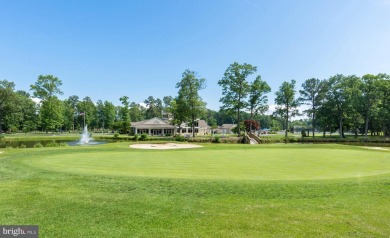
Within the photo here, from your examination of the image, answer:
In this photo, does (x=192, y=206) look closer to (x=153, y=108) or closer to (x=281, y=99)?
(x=281, y=99)

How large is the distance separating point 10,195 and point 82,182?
1821 mm

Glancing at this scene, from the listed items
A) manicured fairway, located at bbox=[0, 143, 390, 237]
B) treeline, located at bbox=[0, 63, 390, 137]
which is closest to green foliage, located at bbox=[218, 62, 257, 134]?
treeline, located at bbox=[0, 63, 390, 137]

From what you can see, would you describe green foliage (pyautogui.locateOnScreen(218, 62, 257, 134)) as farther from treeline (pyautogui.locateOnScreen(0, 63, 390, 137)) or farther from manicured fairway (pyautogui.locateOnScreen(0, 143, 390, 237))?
manicured fairway (pyautogui.locateOnScreen(0, 143, 390, 237))

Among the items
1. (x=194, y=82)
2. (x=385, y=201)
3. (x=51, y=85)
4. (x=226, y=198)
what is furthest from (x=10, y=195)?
(x=51, y=85)

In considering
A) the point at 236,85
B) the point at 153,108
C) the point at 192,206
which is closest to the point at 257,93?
the point at 236,85

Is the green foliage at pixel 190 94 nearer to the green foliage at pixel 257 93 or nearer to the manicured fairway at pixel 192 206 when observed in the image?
the green foliage at pixel 257 93

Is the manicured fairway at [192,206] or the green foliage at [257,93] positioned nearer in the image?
the manicured fairway at [192,206]

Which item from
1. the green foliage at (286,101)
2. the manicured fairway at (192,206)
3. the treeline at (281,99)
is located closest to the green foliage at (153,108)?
the treeline at (281,99)
